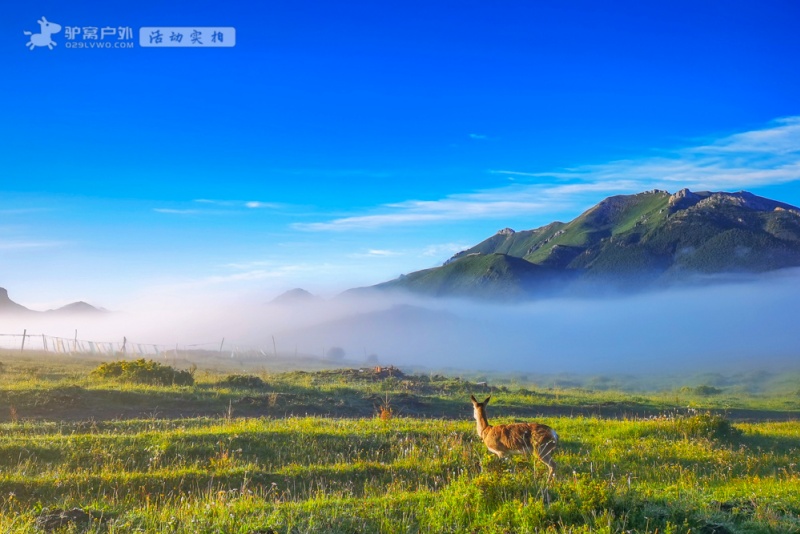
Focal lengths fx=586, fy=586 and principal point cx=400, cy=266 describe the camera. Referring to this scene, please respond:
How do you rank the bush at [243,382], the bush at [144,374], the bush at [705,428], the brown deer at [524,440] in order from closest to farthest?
the brown deer at [524,440], the bush at [705,428], the bush at [144,374], the bush at [243,382]

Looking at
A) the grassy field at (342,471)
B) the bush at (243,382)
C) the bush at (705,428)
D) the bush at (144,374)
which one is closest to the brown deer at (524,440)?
the grassy field at (342,471)

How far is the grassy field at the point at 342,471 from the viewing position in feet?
27.1

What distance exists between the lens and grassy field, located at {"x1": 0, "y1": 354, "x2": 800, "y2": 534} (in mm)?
8273

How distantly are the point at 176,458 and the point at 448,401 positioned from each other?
1874 centimetres

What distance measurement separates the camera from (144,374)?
95.9ft

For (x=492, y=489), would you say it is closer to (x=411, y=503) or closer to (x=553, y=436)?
(x=411, y=503)

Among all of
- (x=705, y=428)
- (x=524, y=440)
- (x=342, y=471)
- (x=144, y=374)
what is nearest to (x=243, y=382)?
(x=144, y=374)

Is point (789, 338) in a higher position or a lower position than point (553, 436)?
lower

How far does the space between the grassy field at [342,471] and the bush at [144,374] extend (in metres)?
1.15

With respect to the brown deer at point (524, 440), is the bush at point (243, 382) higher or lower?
lower

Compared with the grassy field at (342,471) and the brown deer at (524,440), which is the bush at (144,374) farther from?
the brown deer at (524,440)

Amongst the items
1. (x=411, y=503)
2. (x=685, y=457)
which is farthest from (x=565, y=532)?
(x=685, y=457)

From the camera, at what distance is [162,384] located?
28234 millimetres

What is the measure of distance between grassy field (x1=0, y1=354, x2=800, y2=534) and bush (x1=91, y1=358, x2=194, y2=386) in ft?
3.76
